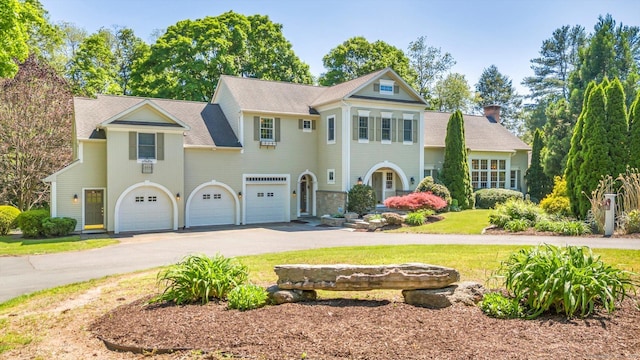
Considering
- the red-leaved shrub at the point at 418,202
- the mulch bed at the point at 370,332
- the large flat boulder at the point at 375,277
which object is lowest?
the mulch bed at the point at 370,332

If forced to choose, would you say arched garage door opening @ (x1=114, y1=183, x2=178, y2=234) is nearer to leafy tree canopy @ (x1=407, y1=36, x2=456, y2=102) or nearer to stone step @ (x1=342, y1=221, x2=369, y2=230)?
stone step @ (x1=342, y1=221, x2=369, y2=230)

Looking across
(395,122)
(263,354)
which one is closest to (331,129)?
Result: (395,122)

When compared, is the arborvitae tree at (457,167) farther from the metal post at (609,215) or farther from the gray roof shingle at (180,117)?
the gray roof shingle at (180,117)

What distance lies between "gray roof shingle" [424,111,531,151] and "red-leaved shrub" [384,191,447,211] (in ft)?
20.9

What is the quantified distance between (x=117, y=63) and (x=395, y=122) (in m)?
28.3

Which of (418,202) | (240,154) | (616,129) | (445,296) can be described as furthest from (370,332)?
(240,154)

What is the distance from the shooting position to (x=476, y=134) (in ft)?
103

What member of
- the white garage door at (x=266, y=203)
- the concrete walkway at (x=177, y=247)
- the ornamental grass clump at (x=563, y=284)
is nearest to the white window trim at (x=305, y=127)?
the white garage door at (x=266, y=203)

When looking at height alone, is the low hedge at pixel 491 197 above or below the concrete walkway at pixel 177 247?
above

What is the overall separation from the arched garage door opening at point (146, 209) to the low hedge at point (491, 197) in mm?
18021

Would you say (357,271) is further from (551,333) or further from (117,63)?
(117,63)

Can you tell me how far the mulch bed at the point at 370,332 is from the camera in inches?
190

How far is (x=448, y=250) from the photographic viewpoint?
1235 cm

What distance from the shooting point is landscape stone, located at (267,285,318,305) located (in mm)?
6543
